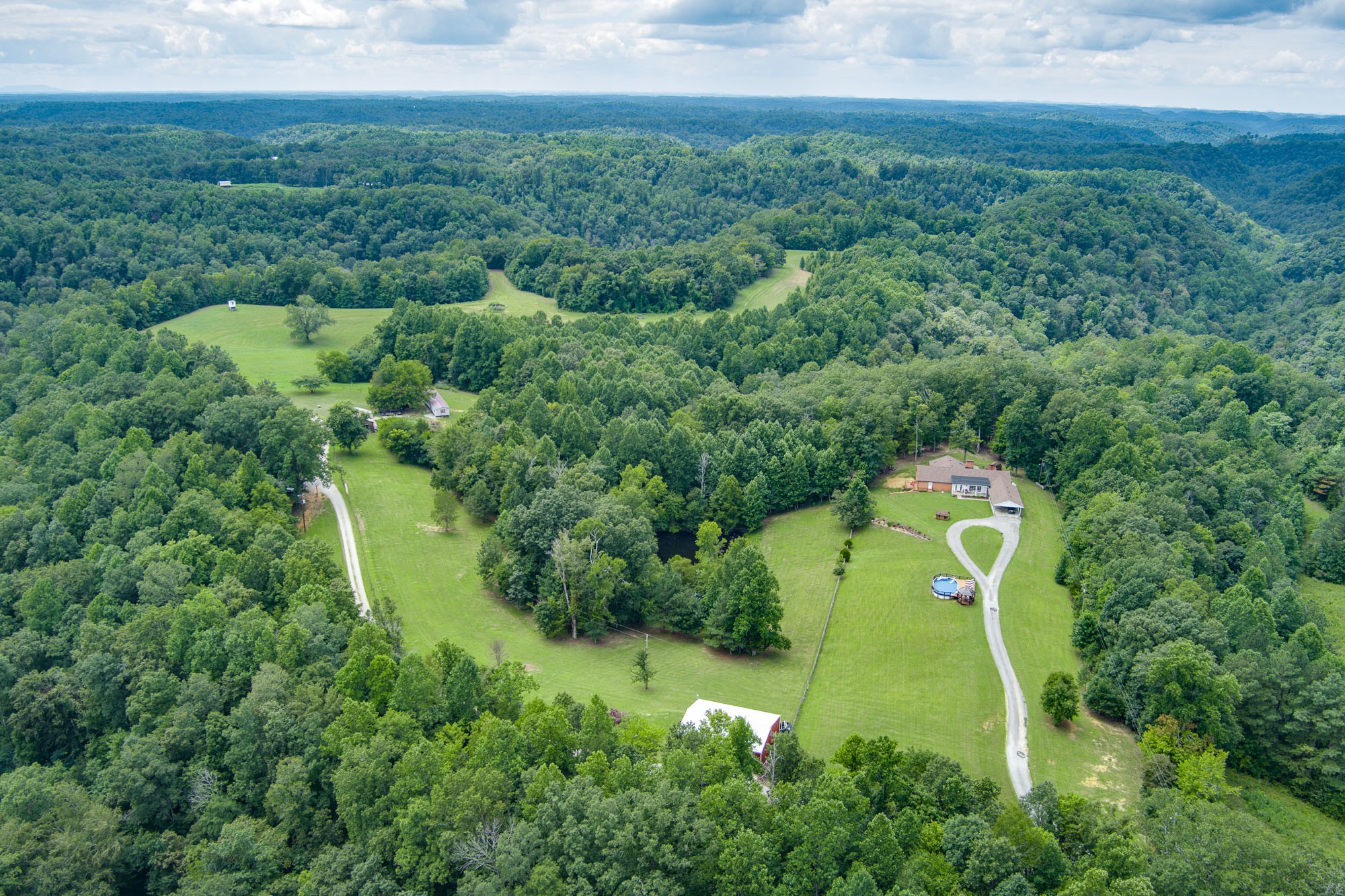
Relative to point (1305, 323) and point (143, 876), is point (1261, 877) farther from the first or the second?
point (1305, 323)

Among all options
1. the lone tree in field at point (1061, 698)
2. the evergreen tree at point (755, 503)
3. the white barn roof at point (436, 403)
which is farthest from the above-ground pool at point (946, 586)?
the white barn roof at point (436, 403)

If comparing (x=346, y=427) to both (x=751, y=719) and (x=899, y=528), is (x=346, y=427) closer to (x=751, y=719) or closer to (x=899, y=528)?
(x=899, y=528)

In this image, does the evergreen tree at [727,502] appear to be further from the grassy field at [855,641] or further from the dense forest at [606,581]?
the grassy field at [855,641]

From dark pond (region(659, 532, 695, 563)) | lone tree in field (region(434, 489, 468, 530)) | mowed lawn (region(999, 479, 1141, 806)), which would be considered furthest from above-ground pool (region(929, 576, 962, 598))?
lone tree in field (region(434, 489, 468, 530))

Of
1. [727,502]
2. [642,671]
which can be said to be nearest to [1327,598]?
[727,502]

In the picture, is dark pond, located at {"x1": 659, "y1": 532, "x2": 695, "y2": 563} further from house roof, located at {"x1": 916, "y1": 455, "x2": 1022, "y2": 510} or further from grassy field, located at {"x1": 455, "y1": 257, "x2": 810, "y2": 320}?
grassy field, located at {"x1": 455, "y1": 257, "x2": 810, "y2": 320}
